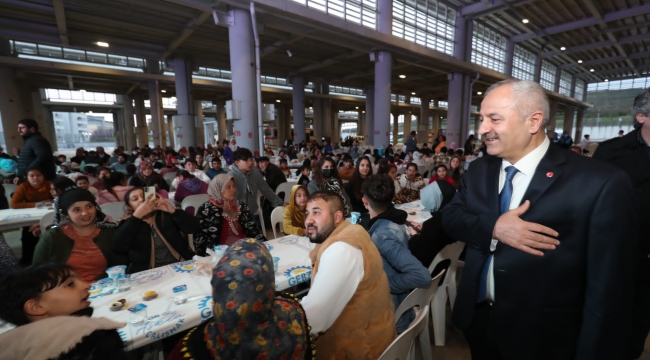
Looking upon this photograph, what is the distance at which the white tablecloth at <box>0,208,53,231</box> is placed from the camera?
3.68 metres

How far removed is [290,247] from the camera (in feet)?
9.06

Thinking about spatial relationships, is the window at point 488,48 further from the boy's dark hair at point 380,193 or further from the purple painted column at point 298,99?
the boy's dark hair at point 380,193

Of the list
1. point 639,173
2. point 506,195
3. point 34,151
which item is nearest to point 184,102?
point 34,151

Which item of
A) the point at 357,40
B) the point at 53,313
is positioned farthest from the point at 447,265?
the point at 357,40

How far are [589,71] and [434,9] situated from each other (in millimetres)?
23471

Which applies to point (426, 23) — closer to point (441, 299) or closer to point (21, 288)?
point (441, 299)

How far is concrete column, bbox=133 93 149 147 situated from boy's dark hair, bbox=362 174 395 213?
21.0m

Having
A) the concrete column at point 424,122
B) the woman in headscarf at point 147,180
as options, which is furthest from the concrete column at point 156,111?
the concrete column at point 424,122

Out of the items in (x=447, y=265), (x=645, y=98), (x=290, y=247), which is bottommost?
(x=447, y=265)

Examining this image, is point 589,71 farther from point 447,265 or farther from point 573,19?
point 447,265

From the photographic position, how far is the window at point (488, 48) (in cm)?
1540

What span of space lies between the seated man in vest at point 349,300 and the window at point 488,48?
688 inches

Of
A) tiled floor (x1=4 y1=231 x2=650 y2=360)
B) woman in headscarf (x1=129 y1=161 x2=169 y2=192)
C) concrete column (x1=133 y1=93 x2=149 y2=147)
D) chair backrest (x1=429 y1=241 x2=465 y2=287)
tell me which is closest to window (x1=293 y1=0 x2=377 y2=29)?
woman in headscarf (x1=129 y1=161 x2=169 y2=192)

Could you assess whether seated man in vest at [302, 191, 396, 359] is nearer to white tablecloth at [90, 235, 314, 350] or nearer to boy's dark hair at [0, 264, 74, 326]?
white tablecloth at [90, 235, 314, 350]
